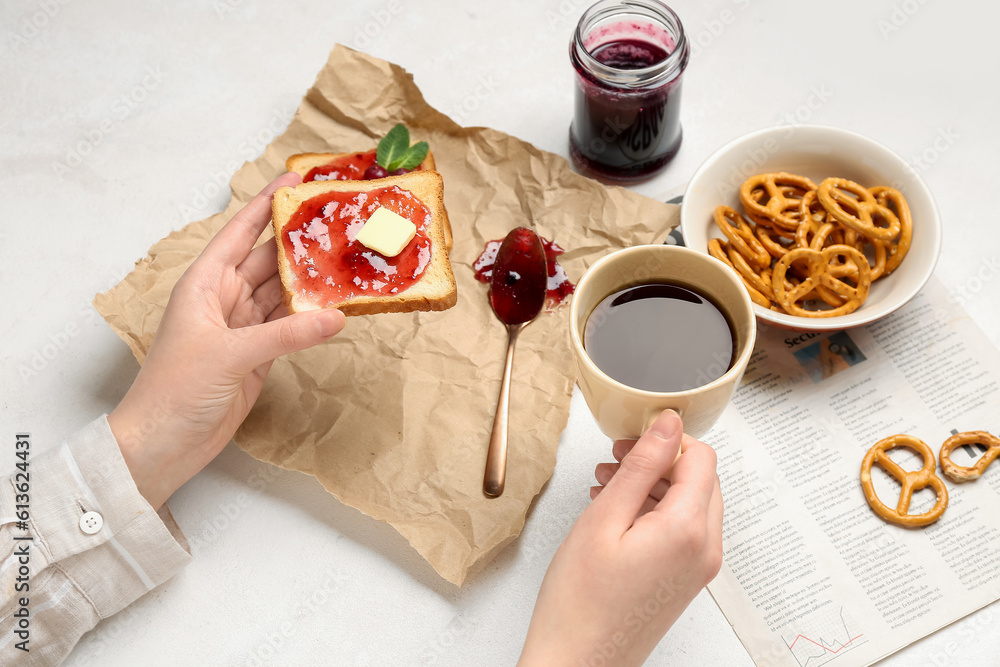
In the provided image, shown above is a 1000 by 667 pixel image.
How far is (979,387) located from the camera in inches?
72.0

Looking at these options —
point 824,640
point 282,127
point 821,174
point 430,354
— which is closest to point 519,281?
point 430,354

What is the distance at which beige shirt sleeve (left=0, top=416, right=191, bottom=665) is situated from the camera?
155 cm

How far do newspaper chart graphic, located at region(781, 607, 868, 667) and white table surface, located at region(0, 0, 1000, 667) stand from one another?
0.37ft

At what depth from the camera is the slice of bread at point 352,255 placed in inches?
67.0

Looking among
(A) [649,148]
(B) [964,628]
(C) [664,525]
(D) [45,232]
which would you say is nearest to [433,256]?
(A) [649,148]

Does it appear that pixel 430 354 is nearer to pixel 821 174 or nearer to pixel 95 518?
pixel 95 518

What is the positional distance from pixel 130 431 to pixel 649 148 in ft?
4.70

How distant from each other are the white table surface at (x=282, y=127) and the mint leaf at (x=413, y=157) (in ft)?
0.95

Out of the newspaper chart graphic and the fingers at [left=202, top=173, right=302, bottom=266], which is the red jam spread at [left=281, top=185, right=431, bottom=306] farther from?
the newspaper chart graphic

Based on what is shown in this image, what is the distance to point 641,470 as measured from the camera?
1274 mm

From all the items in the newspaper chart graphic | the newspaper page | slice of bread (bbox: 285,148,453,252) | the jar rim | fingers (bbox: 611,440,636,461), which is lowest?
the newspaper chart graphic

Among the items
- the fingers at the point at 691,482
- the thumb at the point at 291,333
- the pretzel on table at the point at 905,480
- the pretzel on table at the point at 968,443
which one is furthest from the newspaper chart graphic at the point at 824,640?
the thumb at the point at 291,333

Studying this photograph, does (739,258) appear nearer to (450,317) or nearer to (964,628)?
(450,317)

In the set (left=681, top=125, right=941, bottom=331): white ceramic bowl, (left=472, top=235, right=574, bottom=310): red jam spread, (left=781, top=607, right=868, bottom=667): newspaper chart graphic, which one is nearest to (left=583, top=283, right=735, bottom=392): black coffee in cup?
(left=681, top=125, right=941, bottom=331): white ceramic bowl
